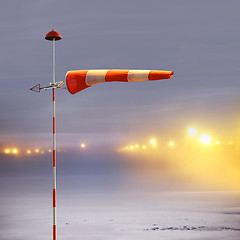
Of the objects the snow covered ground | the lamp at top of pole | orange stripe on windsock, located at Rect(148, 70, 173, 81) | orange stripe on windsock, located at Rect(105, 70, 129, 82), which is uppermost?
the lamp at top of pole

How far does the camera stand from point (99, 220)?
15.1m

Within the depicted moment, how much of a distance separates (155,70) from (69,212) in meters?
8.30

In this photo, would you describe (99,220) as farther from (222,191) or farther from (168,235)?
(222,191)

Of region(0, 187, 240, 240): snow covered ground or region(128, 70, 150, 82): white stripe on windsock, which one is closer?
region(128, 70, 150, 82): white stripe on windsock

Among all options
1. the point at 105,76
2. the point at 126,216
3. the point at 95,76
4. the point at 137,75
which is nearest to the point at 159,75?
the point at 137,75

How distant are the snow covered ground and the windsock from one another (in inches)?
187

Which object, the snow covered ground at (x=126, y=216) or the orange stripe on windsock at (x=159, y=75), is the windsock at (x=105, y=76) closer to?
the orange stripe on windsock at (x=159, y=75)

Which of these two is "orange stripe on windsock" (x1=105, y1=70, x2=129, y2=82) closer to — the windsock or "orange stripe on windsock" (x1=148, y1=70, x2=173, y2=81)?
the windsock

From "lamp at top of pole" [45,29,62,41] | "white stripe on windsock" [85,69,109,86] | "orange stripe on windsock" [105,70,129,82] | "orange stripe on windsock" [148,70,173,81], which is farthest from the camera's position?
"lamp at top of pole" [45,29,62,41]

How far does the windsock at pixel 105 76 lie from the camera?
1145cm

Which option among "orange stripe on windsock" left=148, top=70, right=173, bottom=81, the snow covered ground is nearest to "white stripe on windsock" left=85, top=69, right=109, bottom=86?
"orange stripe on windsock" left=148, top=70, right=173, bottom=81

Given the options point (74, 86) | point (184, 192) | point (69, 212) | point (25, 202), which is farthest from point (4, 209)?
point (184, 192)

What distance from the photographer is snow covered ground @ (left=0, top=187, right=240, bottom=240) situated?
12.8 meters

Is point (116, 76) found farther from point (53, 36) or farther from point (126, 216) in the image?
point (126, 216)
